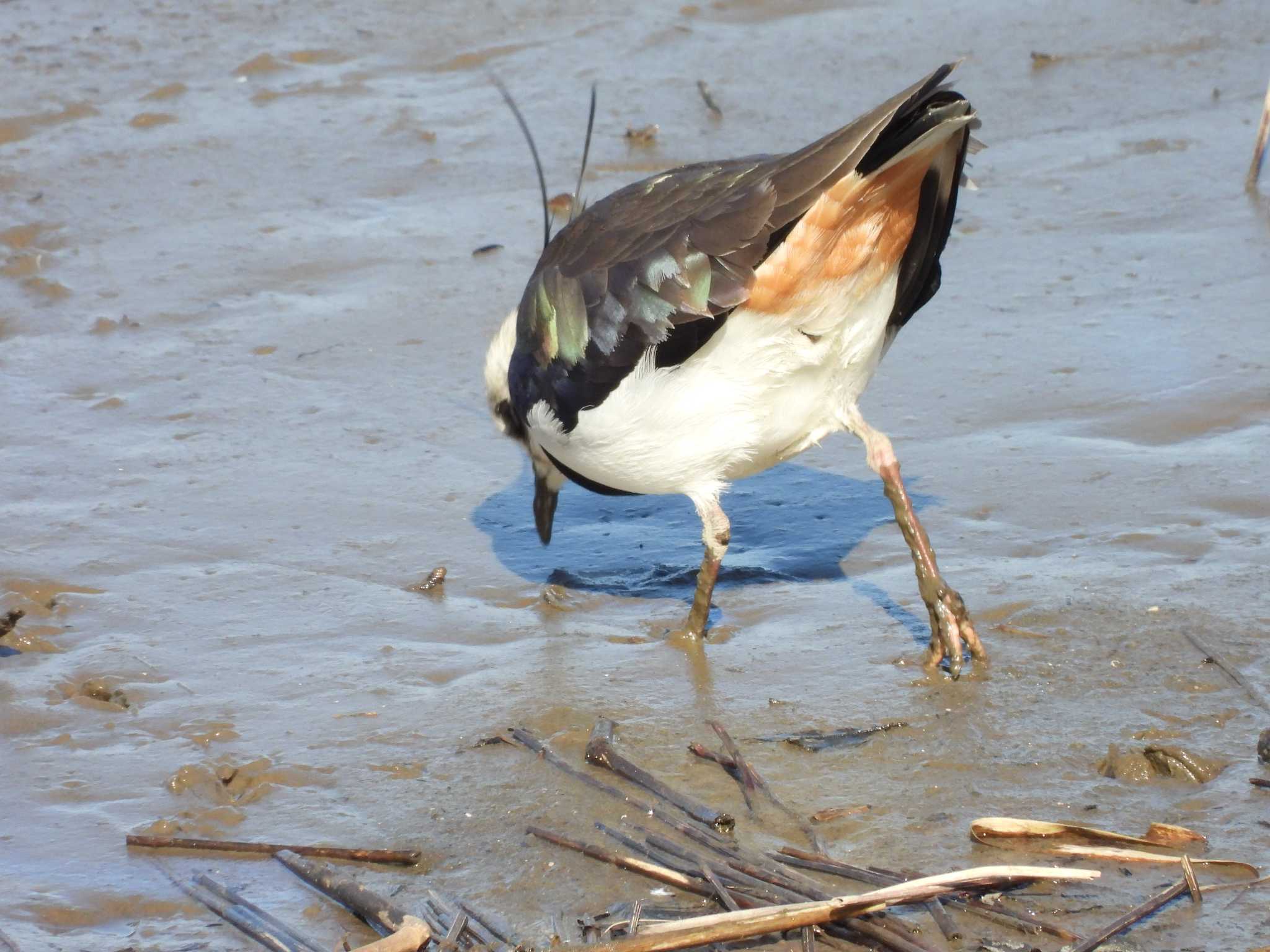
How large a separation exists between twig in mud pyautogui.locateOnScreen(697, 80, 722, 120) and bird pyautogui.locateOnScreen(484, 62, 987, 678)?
4.26 metres

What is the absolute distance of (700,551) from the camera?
18.3ft

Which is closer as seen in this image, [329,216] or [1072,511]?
[1072,511]

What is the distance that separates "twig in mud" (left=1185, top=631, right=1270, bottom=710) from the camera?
4148mm

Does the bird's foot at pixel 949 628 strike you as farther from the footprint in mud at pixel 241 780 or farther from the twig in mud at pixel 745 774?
the footprint in mud at pixel 241 780

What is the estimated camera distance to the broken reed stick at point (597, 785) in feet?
12.2

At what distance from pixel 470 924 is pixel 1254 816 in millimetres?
1847

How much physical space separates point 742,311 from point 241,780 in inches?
75.0

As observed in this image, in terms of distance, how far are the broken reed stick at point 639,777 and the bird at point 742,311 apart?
2.49 ft

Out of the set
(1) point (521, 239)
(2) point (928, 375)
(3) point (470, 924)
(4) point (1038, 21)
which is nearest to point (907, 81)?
(4) point (1038, 21)

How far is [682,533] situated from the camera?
5.78 metres

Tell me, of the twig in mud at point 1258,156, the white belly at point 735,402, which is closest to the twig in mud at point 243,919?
the white belly at point 735,402

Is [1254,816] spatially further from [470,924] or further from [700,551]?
[700,551]

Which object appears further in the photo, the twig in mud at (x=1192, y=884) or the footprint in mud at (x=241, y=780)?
the footprint in mud at (x=241, y=780)

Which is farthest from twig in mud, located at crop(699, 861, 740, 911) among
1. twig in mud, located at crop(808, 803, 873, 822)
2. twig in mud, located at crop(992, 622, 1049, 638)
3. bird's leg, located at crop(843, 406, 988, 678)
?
twig in mud, located at crop(992, 622, 1049, 638)
